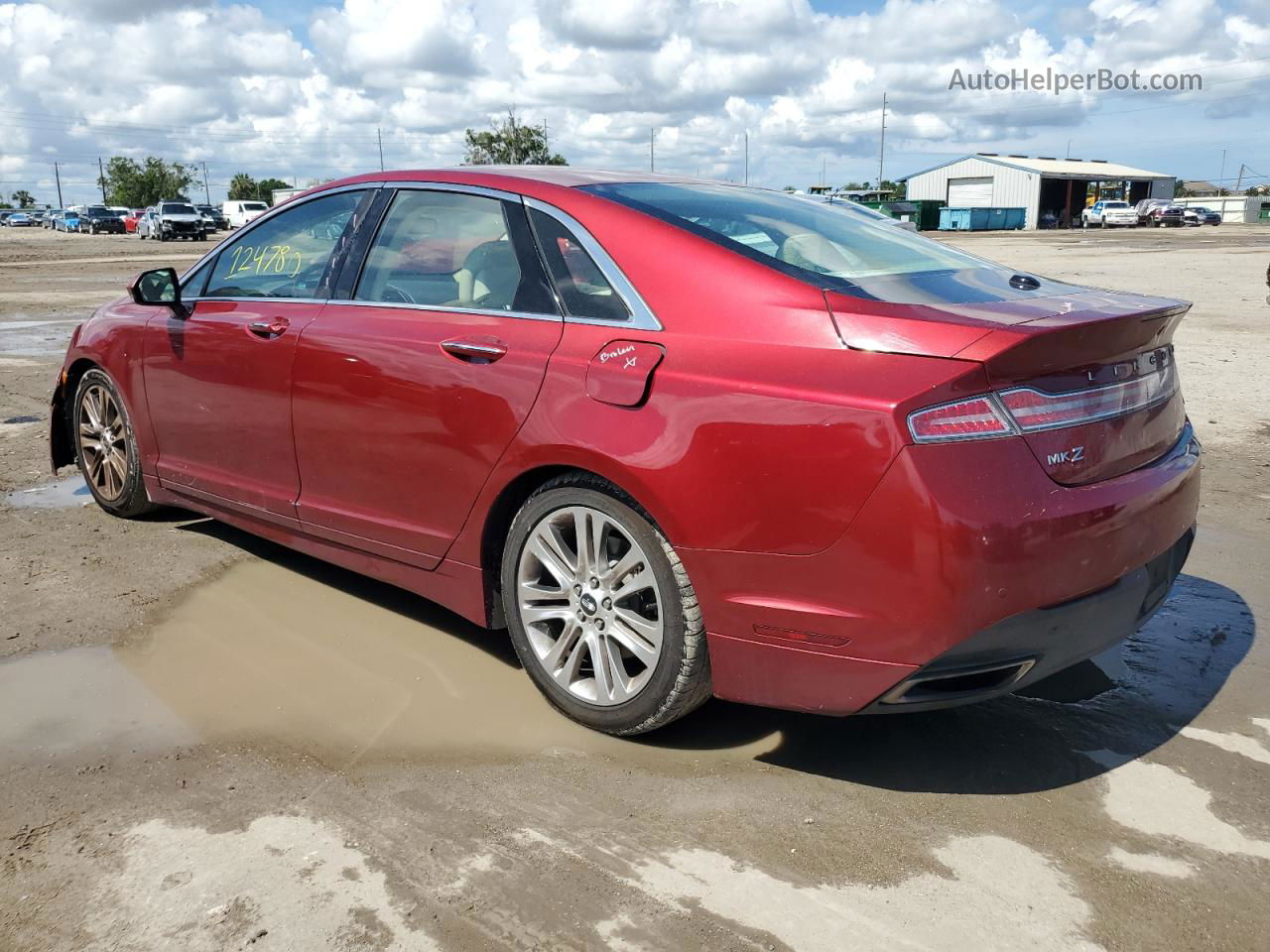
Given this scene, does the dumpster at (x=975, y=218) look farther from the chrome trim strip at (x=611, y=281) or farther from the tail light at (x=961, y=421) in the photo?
the tail light at (x=961, y=421)

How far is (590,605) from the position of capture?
10.6ft

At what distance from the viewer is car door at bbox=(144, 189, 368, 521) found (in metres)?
4.16

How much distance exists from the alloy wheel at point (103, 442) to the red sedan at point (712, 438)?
1447 mm

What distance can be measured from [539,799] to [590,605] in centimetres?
57

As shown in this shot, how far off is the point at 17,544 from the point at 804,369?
4201 mm

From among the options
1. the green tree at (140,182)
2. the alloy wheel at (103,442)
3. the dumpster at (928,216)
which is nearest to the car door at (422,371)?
the alloy wheel at (103,442)

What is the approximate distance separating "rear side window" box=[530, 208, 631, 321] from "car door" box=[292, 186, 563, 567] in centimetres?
6

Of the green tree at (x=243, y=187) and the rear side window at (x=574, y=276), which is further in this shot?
the green tree at (x=243, y=187)

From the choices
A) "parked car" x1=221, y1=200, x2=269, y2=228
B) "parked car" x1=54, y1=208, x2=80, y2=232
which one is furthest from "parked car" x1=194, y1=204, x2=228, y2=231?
"parked car" x1=54, y1=208, x2=80, y2=232

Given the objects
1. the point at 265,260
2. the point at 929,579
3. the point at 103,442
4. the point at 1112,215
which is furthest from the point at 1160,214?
the point at 929,579

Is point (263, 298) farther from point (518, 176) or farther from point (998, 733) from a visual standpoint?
point (998, 733)

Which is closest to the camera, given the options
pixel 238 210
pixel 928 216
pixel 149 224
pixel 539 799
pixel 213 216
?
pixel 539 799

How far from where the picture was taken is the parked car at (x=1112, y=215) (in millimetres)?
68188

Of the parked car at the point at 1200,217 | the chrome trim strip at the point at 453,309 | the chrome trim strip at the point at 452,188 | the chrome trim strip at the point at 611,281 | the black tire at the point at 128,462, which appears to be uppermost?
the chrome trim strip at the point at 452,188
